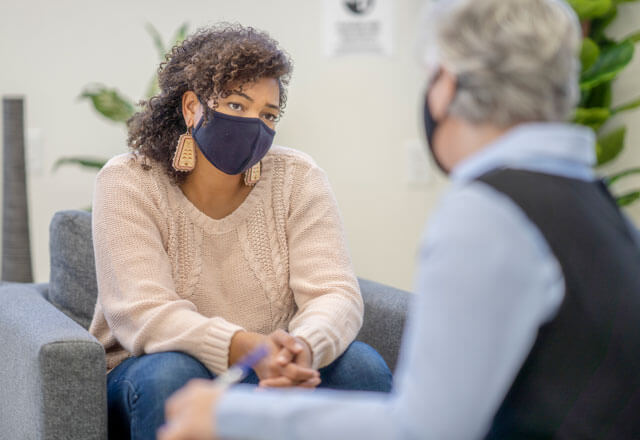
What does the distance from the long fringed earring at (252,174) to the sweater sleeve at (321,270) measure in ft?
0.26

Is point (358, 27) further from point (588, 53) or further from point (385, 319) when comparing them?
point (385, 319)

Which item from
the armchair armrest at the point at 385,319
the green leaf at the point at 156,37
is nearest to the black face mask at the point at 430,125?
the armchair armrest at the point at 385,319

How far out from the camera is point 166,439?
81cm

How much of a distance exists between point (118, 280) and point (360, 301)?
1.55 feet

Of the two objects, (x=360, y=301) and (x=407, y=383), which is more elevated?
(x=407, y=383)

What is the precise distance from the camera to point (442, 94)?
877 millimetres

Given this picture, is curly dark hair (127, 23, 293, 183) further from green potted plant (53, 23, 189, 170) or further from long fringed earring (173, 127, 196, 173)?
green potted plant (53, 23, 189, 170)

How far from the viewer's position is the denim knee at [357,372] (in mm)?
1475

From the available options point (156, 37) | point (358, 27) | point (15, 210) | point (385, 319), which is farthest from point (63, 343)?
point (358, 27)

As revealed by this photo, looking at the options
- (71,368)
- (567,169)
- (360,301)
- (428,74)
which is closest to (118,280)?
(71,368)

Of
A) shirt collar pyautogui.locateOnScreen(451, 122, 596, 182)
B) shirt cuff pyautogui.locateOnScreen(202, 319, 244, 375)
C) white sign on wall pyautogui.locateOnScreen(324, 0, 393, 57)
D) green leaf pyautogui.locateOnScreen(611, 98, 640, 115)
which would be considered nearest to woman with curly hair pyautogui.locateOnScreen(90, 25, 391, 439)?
shirt cuff pyautogui.locateOnScreen(202, 319, 244, 375)

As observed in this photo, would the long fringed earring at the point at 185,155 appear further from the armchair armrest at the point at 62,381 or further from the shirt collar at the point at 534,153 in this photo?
the shirt collar at the point at 534,153

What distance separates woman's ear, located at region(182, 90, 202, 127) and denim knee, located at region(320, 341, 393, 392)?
1.79ft

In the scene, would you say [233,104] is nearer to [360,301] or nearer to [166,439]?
[360,301]
